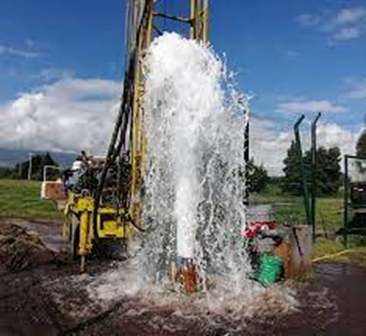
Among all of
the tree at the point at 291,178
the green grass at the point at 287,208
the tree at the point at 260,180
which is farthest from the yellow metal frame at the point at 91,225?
the tree at the point at 291,178

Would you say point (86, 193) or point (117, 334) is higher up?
point (86, 193)

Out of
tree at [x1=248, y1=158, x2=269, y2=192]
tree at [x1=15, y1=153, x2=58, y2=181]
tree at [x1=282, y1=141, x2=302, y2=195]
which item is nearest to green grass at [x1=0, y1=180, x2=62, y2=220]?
tree at [x1=248, y1=158, x2=269, y2=192]

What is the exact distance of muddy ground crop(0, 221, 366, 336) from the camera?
24.4 feet

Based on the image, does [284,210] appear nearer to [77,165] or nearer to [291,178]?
[291,178]

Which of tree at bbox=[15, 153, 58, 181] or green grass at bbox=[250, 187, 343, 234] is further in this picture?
tree at bbox=[15, 153, 58, 181]

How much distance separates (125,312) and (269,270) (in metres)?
3.02

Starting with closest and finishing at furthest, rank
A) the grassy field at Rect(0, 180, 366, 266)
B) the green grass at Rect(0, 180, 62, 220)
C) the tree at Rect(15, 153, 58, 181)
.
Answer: the grassy field at Rect(0, 180, 366, 266)
the green grass at Rect(0, 180, 62, 220)
the tree at Rect(15, 153, 58, 181)

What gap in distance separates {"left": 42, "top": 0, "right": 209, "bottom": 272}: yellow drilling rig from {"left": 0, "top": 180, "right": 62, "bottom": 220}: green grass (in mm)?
10641

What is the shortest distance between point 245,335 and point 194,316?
0.97 metres

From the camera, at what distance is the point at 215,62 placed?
10383 millimetres

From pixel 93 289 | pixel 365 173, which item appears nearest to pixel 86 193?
pixel 93 289

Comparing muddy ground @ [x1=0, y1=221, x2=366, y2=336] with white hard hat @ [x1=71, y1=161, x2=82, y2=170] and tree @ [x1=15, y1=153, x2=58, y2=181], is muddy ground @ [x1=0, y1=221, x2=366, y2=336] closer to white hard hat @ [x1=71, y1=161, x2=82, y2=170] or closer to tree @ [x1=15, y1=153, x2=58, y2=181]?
white hard hat @ [x1=71, y1=161, x2=82, y2=170]

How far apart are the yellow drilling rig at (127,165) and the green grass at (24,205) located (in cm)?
1064

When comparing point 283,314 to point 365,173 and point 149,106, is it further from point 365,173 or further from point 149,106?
point 365,173
